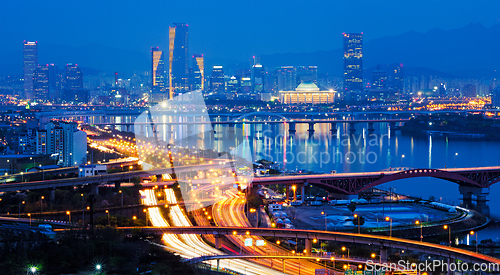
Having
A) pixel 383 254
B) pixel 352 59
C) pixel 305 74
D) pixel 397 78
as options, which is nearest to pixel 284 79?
pixel 305 74

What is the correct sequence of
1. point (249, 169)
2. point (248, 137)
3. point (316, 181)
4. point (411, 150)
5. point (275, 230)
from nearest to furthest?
1. point (275, 230)
2. point (316, 181)
3. point (249, 169)
4. point (411, 150)
5. point (248, 137)

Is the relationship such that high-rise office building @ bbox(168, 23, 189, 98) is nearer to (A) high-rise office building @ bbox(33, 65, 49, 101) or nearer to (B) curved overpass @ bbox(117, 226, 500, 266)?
(A) high-rise office building @ bbox(33, 65, 49, 101)

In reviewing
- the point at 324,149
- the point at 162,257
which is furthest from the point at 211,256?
the point at 324,149

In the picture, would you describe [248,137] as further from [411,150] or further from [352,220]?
[352,220]

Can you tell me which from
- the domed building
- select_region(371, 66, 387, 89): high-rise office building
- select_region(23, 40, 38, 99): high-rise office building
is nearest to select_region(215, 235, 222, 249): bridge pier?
the domed building

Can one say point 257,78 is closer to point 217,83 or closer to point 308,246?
point 217,83

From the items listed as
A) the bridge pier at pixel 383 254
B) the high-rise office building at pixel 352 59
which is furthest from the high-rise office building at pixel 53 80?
the bridge pier at pixel 383 254
